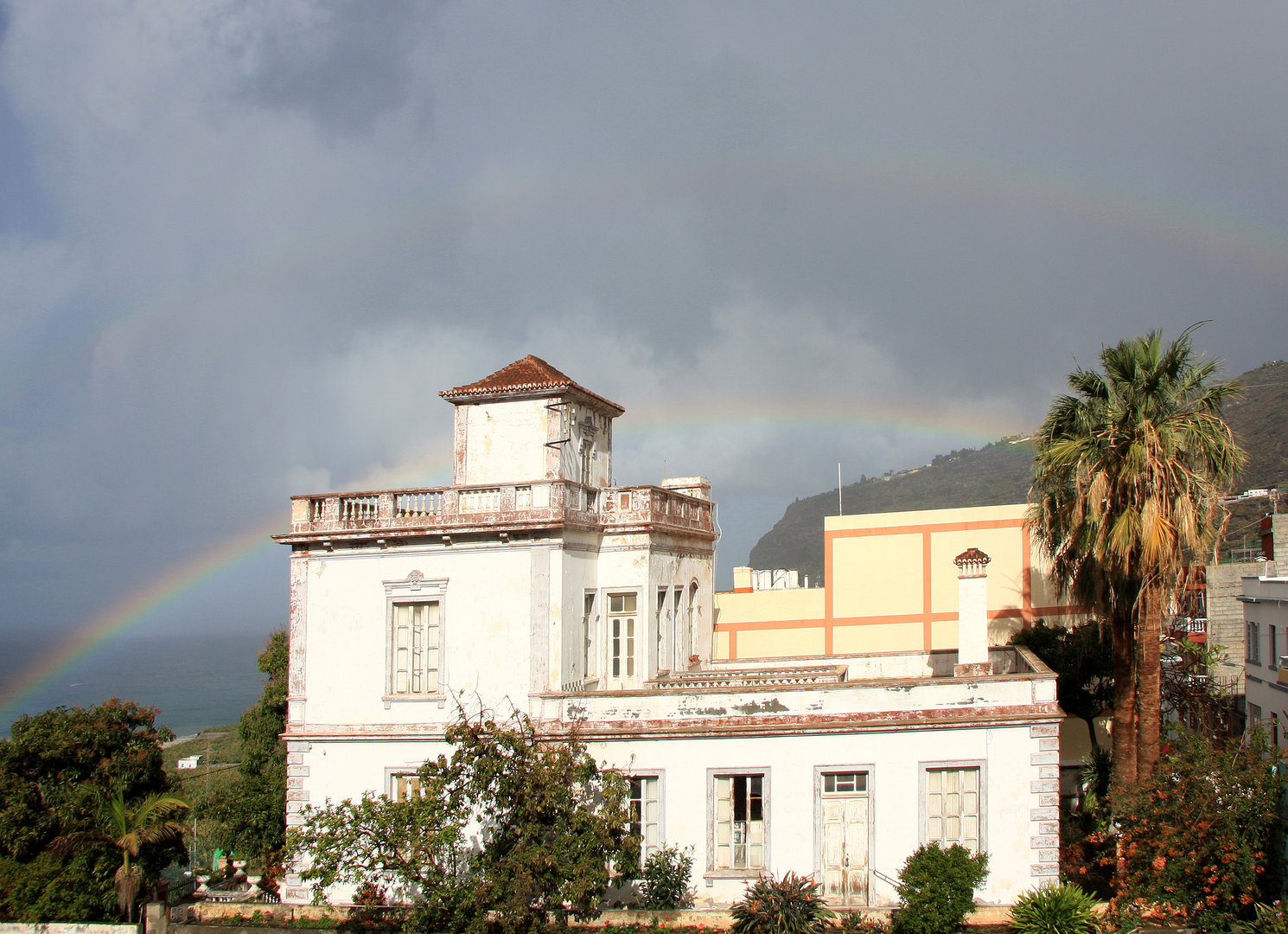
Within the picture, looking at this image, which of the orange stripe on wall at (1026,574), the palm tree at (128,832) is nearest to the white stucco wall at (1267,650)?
the orange stripe on wall at (1026,574)

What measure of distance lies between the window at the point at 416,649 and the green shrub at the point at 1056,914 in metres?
11.3

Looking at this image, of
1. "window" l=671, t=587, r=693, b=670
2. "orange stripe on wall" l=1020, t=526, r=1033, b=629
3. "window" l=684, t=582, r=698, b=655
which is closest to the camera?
"window" l=671, t=587, r=693, b=670

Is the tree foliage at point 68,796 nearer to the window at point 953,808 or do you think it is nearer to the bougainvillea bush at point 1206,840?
the window at point 953,808

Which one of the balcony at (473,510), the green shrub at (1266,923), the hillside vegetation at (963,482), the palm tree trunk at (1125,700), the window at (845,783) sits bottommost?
the green shrub at (1266,923)

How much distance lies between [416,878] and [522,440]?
10469 millimetres

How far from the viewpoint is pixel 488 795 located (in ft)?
54.1

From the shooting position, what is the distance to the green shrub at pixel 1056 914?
15.9 metres

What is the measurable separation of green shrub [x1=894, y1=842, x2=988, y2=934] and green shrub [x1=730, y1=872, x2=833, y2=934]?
1298mm

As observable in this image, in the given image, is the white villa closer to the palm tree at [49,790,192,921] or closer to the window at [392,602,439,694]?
the window at [392,602,439,694]

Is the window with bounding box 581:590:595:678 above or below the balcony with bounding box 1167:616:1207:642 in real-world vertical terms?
above

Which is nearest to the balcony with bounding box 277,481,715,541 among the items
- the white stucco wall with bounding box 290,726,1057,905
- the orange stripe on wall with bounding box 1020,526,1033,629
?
the white stucco wall with bounding box 290,726,1057,905

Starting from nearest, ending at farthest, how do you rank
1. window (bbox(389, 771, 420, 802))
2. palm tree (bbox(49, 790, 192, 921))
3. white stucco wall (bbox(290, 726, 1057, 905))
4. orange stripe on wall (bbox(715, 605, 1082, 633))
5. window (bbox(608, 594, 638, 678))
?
white stucco wall (bbox(290, 726, 1057, 905)) < palm tree (bbox(49, 790, 192, 921)) < window (bbox(389, 771, 420, 802)) < window (bbox(608, 594, 638, 678)) < orange stripe on wall (bbox(715, 605, 1082, 633))

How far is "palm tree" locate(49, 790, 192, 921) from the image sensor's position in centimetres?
1903

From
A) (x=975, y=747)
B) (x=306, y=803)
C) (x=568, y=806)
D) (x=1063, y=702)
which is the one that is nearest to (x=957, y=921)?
(x=975, y=747)
